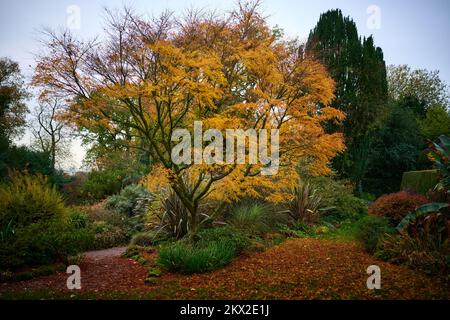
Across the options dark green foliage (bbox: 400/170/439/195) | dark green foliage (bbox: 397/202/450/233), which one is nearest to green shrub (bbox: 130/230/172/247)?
dark green foliage (bbox: 397/202/450/233)

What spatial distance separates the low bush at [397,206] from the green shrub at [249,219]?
3058 mm

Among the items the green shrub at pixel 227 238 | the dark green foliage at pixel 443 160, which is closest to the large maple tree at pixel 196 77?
the green shrub at pixel 227 238

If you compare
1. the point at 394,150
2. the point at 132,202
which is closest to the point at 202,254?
the point at 132,202

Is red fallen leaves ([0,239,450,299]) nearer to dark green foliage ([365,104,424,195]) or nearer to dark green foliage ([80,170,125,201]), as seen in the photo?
dark green foliage ([80,170,125,201])

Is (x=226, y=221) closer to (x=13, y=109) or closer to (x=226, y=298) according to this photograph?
(x=226, y=298)

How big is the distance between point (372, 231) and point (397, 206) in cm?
137

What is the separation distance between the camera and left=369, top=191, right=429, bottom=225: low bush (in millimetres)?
7719

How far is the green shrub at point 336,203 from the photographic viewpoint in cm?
1214

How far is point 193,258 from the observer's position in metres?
6.24

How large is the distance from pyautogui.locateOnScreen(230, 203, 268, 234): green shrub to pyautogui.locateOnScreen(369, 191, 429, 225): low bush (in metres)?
3.06

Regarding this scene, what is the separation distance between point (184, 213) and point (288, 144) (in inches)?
135

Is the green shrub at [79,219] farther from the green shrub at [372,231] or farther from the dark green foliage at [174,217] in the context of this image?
the green shrub at [372,231]

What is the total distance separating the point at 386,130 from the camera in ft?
68.5

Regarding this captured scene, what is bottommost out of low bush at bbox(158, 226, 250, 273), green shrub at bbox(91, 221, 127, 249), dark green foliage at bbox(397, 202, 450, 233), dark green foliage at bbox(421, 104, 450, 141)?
green shrub at bbox(91, 221, 127, 249)
